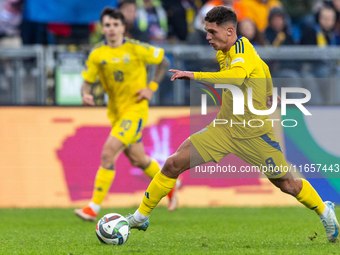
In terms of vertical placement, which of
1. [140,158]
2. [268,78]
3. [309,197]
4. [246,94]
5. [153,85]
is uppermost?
[268,78]

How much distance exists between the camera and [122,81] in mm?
7789

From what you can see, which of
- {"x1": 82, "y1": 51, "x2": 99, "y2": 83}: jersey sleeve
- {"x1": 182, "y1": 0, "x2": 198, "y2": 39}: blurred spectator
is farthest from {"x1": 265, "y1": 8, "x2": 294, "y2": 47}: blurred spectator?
{"x1": 82, "y1": 51, "x2": 99, "y2": 83}: jersey sleeve

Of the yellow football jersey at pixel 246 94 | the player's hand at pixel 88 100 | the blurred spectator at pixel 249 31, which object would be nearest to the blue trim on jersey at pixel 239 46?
the yellow football jersey at pixel 246 94

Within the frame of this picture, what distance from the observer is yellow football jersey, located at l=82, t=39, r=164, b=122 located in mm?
7766

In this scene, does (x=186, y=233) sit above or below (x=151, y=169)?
below

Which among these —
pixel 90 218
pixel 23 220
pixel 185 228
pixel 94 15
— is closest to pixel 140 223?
pixel 185 228

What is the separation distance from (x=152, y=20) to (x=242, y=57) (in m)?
5.87

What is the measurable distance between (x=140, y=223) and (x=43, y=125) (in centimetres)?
432

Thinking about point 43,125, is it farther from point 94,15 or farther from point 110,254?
point 110,254

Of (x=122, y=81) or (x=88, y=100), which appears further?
(x=122, y=81)

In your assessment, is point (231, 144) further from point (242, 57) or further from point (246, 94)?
point (242, 57)

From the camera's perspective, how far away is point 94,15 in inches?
411

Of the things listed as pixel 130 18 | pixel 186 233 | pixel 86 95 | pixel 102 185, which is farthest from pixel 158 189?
pixel 130 18

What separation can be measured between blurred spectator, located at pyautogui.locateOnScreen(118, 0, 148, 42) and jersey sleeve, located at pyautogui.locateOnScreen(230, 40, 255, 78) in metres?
4.99
